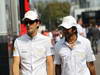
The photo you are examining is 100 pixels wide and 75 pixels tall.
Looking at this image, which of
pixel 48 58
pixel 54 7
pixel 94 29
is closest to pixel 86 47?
pixel 48 58

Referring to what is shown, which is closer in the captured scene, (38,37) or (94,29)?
(38,37)

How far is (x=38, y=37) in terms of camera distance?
5.57 metres

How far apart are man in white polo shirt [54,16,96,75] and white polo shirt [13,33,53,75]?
1.40ft

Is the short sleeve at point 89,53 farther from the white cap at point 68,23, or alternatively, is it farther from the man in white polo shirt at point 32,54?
the man in white polo shirt at point 32,54

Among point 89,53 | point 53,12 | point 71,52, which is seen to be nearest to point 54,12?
point 53,12

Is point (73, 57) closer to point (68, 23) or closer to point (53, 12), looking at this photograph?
point (68, 23)

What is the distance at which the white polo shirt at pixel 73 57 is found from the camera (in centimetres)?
594

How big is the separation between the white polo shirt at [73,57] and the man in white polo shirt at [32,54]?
16.0 inches

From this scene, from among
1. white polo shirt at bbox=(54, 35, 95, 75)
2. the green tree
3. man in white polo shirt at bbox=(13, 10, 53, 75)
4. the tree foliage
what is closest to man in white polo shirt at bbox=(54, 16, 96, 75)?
white polo shirt at bbox=(54, 35, 95, 75)

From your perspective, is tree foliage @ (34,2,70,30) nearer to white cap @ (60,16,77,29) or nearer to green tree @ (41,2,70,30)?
green tree @ (41,2,70,30)

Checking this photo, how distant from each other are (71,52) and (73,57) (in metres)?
0.07

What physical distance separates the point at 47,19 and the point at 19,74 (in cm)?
9746

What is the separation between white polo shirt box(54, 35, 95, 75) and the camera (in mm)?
5941

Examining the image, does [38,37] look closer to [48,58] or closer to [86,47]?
[48,58]
